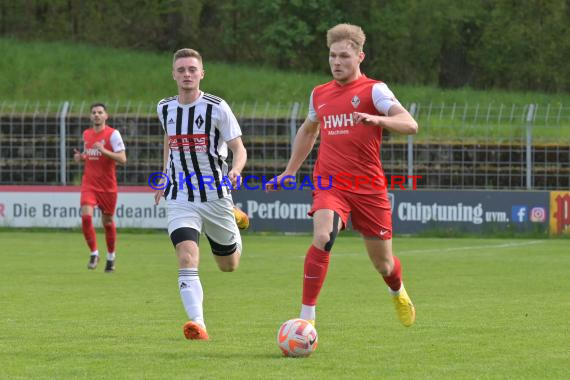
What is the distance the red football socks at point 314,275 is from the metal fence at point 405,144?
53.3ft

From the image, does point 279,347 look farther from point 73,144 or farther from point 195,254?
point 73,144

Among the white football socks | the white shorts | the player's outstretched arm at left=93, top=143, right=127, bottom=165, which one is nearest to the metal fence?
the player's outstretched arm at left=93, top=143, right=127, bottom=165

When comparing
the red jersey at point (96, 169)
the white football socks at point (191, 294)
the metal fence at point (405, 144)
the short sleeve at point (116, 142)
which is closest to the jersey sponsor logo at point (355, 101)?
the white football socks at point (191, 294)

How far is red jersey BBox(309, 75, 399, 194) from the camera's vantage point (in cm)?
880

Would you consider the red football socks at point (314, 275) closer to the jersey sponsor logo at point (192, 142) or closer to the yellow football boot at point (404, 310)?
the yellow football boot at point (404, 310)

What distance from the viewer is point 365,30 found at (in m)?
52.0

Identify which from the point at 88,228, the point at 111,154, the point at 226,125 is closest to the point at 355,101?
the point at 226,125

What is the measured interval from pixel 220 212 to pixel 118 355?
1911mm

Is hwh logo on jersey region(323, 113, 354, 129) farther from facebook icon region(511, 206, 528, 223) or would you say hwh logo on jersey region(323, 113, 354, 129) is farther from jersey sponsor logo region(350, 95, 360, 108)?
facebook icon region(511, 206, 528, 223)

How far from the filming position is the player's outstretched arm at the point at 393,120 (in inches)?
316

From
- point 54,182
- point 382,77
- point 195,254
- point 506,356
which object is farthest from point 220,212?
point 382,77

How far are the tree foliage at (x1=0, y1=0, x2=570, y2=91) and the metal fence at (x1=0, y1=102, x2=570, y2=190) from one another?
907 inches

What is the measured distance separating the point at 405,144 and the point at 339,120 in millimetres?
17351

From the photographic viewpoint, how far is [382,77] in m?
52.9
